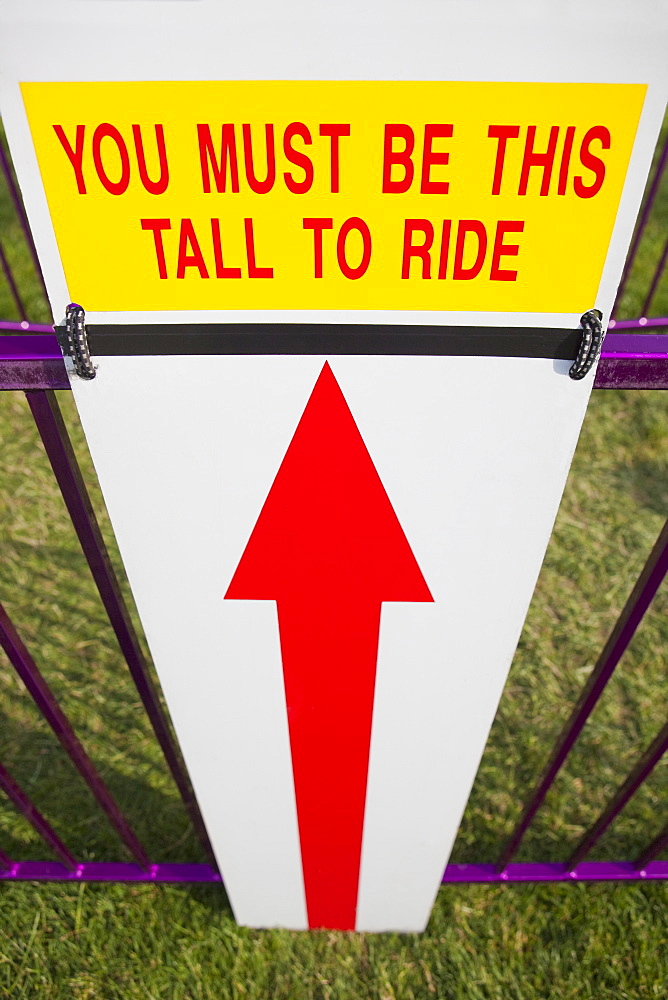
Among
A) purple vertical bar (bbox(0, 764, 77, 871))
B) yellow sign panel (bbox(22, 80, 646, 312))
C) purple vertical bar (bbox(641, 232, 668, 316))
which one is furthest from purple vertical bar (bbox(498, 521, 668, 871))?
purple vertical bar (bbox(641, 232, 668, 316))

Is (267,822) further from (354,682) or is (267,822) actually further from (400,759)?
(354,682)

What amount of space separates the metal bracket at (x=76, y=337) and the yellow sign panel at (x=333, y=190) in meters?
0.02

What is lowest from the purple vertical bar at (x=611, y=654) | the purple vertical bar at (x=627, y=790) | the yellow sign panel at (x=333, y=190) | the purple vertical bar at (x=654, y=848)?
the purple vertical bar at (x=654, y=848)

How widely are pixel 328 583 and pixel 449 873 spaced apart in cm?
92

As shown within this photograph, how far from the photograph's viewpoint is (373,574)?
883 millimetres

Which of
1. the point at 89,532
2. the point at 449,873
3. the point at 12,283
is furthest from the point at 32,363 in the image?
the point at 12,283

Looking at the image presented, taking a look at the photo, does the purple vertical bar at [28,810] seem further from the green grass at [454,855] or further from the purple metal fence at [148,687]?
the green grass at [454,855]

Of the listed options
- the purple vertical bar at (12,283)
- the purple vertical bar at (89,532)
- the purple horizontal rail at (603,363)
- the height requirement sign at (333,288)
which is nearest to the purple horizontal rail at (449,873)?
the purple vertical bar at (89,532)

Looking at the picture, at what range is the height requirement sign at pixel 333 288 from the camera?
1.77 feet

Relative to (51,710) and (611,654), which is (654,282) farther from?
(51,710)

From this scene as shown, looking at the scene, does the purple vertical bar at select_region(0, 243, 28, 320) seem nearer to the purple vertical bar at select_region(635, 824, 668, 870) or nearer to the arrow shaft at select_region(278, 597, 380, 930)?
the arrow shaft at select_region(278, 597, 380, 930)

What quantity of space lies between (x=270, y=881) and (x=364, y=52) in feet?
4.46

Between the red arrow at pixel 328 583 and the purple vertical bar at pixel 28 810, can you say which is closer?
the red arrow at pixel 328 583

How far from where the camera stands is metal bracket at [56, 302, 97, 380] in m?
0.66
